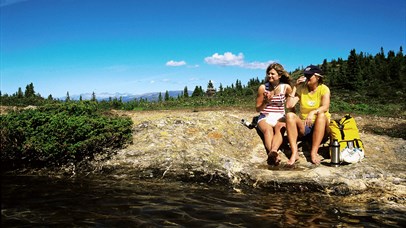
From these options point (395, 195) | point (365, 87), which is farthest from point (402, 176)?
point (365, 87)

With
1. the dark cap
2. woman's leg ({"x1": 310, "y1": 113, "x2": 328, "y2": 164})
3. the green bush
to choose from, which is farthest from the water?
the dark cap

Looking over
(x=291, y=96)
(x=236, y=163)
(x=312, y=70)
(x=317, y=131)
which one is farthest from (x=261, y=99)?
(x=236, y=163)

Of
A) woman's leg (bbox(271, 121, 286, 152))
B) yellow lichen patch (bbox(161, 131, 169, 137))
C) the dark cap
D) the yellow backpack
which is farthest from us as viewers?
yellow lichen patch (bbox(161, 131, 169, 137))

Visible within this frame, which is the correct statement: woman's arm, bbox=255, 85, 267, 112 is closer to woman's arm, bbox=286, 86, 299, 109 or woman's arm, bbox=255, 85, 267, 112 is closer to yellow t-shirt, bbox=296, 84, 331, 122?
woman's arm, bbox=286, 86, 299, 109

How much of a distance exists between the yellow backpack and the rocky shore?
49 cm

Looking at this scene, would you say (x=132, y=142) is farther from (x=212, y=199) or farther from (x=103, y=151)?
(x=212, y=199)

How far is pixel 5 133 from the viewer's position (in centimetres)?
623

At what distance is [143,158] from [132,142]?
81 cm

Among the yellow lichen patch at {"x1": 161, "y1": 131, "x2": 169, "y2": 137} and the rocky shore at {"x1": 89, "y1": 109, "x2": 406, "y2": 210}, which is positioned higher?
the yellow lichen patch at {"x1": 161, "y1": 131, "x2": 169, "y2": 137}

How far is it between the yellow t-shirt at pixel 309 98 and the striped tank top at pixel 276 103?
456 millimetres

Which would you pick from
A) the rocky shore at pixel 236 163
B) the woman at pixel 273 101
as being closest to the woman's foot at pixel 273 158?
the rocky shore at pixel 236 163

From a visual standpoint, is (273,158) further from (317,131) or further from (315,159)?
(317,131)

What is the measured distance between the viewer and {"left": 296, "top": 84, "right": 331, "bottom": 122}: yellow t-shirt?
7.62 m

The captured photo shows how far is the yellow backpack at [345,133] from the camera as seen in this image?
724 cm
